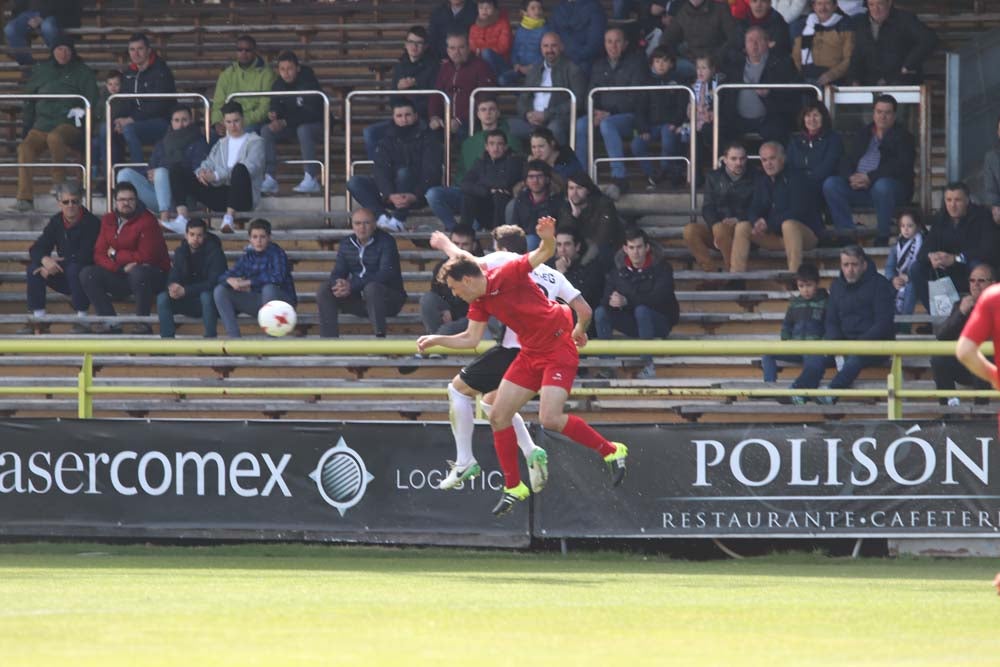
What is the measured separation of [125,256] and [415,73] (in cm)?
384

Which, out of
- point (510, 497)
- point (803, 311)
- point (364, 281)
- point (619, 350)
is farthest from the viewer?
point (364, 281)

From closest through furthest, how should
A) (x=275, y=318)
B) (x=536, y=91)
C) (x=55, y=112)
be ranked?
(x=275, y=318), (x=536, y=91), (x=55, y=112)

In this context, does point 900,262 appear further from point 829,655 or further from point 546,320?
point 829,655

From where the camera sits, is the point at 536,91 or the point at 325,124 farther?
the point at 325,124

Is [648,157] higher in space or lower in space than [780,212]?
higher

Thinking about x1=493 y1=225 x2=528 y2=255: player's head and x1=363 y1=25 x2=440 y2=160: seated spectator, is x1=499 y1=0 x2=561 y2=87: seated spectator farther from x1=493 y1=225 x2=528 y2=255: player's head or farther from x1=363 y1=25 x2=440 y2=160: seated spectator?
x1=493 y1=225 x2=528 y2=255: player's head

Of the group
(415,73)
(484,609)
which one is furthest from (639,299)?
(484,609)

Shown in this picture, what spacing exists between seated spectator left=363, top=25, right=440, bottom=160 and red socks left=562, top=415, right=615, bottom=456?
744cm

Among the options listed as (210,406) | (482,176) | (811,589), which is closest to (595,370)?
(482,176)

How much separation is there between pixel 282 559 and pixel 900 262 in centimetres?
651

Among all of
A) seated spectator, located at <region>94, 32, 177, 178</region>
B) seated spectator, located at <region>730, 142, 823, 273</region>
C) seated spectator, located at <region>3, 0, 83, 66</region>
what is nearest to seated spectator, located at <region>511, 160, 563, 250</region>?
seated spectator, located at <region>730, 142, 823, 273</region>

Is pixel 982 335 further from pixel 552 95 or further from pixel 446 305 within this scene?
pixel 552 95

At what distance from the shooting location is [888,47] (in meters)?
18.1

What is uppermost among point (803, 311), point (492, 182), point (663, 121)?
point (663, 121)
